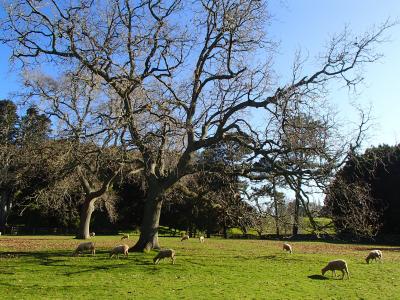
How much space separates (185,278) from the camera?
16.9 m

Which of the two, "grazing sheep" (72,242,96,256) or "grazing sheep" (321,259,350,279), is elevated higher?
"grazing sheep" (72,242,96,256)

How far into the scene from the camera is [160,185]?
81.0ft

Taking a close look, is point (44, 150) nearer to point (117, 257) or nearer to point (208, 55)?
point (117, 257)

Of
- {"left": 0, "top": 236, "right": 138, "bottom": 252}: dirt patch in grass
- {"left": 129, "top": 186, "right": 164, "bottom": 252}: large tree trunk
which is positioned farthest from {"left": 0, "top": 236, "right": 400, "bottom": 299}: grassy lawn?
{"left": 0, "top": 236, "right": 138, "bottom": 252}: dirt patch in grass

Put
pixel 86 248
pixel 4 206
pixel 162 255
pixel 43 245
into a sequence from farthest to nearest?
pixel 4 206
pixel 43 245
pixel 86 248
pixel 162 255

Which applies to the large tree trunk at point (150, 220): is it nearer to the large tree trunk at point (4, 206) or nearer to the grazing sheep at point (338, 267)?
the grazing sheep at point (338, 267)

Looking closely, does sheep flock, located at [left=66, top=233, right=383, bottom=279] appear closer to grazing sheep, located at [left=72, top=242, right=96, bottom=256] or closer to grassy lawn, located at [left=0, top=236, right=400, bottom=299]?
grazing sheep, located at [left=72, top=242, right=96, bottom=256]

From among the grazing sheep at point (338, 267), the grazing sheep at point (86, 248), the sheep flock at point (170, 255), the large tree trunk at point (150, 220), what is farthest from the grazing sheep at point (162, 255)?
the grazing sheep at point (338, 267)

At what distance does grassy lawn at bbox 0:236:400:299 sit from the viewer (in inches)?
550

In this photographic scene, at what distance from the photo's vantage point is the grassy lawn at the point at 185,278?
13969mm

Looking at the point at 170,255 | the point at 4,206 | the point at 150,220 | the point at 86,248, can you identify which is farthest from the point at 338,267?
the point at 4,206

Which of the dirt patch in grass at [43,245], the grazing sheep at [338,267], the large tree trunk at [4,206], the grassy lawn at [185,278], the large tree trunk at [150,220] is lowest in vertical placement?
the grassy lawn at [185,278]

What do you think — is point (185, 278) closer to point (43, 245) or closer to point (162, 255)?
point (162, 255)

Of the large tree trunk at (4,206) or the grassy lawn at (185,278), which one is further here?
the large tree trunk at (4,206)
